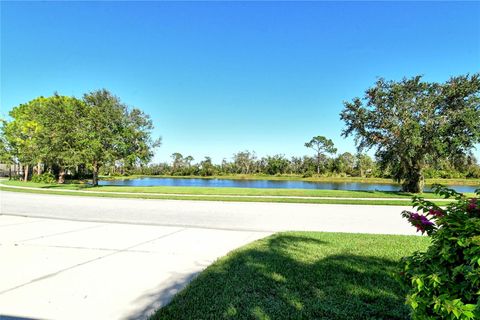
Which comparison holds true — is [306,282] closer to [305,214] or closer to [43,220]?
[305,214]

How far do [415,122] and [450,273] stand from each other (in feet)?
68.7

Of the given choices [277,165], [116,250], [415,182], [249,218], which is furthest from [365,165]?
[116,250]

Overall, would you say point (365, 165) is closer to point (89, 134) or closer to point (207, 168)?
point (207, 168)

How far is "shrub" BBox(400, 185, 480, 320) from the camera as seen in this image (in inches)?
67.1

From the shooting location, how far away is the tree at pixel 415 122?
1972 centimetres

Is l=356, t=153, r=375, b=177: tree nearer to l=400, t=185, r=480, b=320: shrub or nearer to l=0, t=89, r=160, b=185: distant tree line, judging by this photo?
l=0, t=89, r=160, b=185: distant tree line

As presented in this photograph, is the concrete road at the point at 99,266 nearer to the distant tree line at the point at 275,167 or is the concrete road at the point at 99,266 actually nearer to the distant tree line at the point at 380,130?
the distant tree line at the point at 380,130

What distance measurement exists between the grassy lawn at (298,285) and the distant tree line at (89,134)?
72.3 ft

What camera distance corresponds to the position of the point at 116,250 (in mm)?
5992

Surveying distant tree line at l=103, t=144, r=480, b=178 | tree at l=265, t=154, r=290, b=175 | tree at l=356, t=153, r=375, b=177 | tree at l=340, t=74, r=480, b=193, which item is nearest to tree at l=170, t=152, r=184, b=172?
distant tree line at l=103, t=144, r=480, b=178

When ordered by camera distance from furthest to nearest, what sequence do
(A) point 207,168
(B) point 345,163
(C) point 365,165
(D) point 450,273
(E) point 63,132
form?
1. (A) point 207,168
2. (B) point 345,163
3. (C) point 365,165
4. (E) point 63,132
5. (D) point 450,273

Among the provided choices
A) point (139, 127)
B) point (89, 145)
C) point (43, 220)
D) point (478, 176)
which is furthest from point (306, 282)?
point (478, 176)

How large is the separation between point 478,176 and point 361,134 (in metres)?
46.0

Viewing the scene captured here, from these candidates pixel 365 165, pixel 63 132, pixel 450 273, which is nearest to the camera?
pixel 450 273
